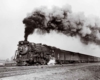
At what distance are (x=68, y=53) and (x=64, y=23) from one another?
5303 mm

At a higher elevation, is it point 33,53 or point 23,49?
point 23,49

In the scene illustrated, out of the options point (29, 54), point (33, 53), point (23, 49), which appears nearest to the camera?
point (29, 54)

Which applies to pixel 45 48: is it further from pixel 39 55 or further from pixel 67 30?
pixel 67 30

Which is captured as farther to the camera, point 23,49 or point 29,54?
point 23,49

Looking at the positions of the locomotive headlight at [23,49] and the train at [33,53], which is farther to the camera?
the locomotive headlight at [23,49]

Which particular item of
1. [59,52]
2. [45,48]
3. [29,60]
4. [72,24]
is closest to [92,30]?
[72,24]

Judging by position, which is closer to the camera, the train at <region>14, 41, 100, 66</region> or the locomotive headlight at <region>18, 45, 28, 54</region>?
the train at <region>14, 41, 100, 66</region>

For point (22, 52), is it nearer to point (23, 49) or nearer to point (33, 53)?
point (23, 49)

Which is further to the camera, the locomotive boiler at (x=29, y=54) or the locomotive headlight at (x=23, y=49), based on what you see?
the locomotive headlight at (x=23, y=49)

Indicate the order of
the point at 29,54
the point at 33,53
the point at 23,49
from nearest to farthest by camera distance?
1. the point at 29,54
2. the point at 33,53
3. the point at 23,49

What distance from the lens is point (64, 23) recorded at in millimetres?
21328

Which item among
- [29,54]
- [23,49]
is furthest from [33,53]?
[23,49]

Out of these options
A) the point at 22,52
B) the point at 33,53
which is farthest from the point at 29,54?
the point at 22,52

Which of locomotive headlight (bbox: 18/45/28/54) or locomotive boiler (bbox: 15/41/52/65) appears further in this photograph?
locomotive headlight (bbox: 18/45/28/54)
